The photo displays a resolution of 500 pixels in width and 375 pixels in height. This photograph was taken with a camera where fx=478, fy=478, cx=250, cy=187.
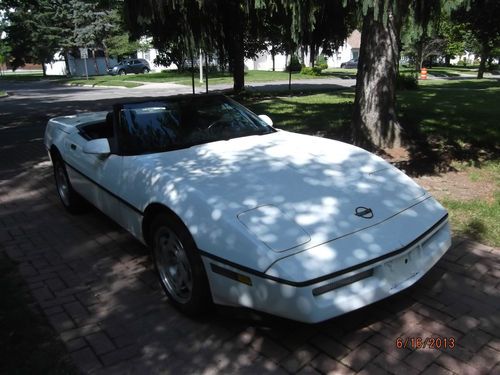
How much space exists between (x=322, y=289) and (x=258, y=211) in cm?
64

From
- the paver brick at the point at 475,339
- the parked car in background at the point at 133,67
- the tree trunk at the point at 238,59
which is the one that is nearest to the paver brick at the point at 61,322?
the paver brick at the point at 475,339

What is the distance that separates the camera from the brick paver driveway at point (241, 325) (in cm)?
276

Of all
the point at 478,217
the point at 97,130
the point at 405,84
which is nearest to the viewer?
the point at 478,217

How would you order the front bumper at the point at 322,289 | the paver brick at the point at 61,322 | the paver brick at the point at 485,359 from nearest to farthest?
the front bumper at the point at 322,289
the paver brick at the point at 485,359
the paver brick at the point at 61,322

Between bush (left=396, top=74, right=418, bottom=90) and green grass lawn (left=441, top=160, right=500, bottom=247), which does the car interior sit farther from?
bush (left=396, top=74, right=418, bottom=90)

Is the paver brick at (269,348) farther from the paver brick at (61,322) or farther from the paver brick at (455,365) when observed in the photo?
the paver brick at (61,322)

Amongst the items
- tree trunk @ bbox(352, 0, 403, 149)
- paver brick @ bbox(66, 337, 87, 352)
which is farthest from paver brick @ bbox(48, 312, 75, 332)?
tree trunk @ bbox(352, 0, 403, 149)

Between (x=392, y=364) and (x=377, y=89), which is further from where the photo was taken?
(x=377, y=89)

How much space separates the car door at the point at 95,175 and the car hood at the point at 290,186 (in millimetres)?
407

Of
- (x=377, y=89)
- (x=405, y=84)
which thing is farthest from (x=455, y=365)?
(x=405, y=84)

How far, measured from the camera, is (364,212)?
303cm

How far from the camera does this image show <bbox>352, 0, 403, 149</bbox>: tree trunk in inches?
273

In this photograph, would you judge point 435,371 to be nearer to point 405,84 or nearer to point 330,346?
point 330,346

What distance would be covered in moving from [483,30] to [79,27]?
148 feet
